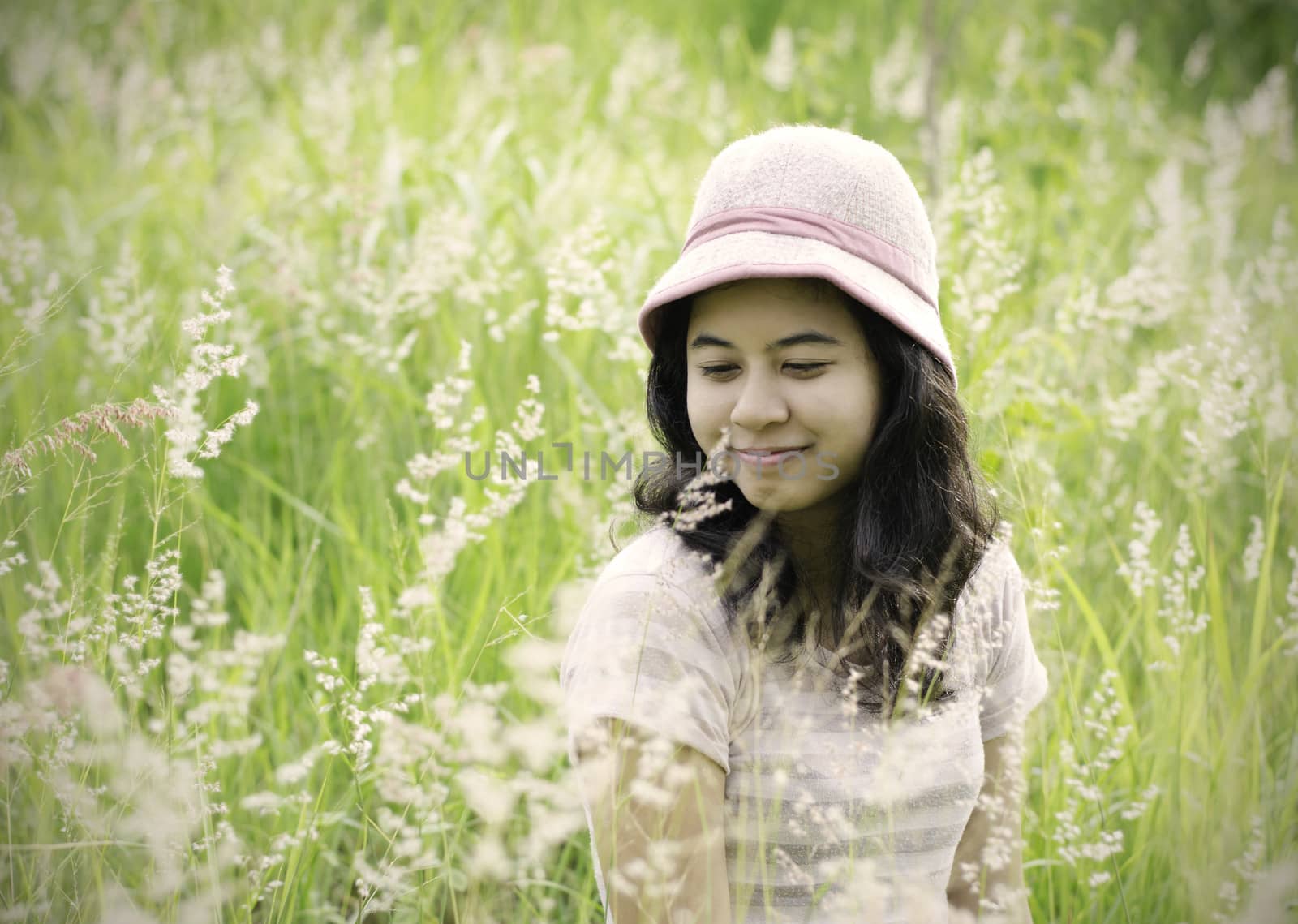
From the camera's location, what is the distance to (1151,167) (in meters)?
5.08

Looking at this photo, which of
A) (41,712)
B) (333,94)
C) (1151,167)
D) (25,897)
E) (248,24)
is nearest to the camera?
(41,712)

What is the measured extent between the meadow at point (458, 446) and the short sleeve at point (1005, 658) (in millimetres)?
70

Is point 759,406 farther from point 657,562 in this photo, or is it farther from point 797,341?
point 657,562

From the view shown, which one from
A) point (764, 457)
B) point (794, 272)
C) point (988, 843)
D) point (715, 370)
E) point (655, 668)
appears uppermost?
point (794, 272)

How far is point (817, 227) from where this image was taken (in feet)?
4.93

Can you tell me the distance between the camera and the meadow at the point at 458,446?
147 centimetres

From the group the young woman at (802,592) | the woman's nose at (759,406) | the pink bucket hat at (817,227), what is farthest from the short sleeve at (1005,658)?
the woman's nose at (759,406)

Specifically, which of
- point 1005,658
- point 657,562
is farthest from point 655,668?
point 1005,658

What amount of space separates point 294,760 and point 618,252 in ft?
5.05

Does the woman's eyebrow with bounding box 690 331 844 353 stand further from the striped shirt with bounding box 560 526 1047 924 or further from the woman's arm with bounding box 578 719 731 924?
the woman's arm with bounding box 578 719 731 924

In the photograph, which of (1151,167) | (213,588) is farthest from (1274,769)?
(1151,167)

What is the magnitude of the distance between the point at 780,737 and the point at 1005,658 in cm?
45

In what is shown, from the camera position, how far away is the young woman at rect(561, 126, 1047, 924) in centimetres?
137

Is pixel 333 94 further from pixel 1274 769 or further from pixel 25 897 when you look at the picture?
pixel 1274 769
